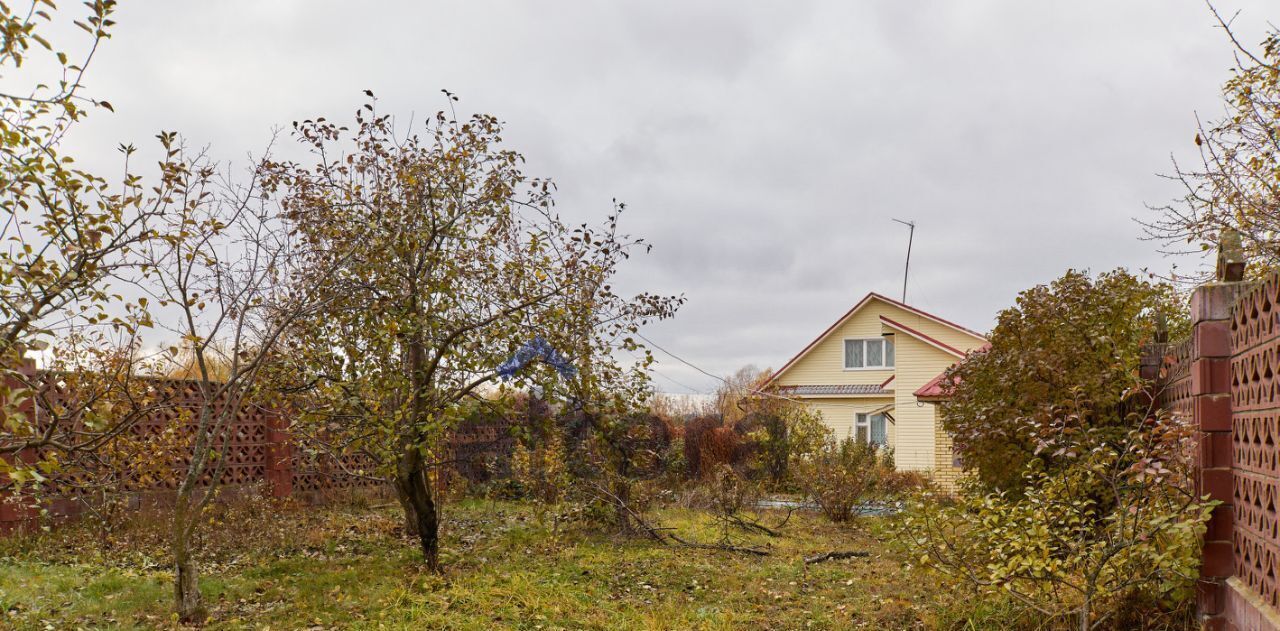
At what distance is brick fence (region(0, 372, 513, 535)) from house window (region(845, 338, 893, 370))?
1518 cm

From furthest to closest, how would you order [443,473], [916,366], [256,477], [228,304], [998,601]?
[916,366]
[443,473]
[256,477]
[228,304]
[998,601]

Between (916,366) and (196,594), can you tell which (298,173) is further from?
(916,366)

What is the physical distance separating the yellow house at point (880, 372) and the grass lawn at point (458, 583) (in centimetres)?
1412

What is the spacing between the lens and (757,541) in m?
10.4

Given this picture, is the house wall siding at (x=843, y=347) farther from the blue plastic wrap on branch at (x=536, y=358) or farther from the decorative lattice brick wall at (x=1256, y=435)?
the decorative lattice brick wall at (x=1256, y=435)

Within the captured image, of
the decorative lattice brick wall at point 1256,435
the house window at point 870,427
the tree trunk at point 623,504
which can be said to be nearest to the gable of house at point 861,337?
the house window at point 870,427

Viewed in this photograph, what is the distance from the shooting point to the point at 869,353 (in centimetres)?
2727

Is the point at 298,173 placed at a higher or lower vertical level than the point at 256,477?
higher

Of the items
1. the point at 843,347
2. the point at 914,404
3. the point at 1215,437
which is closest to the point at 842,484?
the point at 1215,437

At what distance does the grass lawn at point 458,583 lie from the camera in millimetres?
6418

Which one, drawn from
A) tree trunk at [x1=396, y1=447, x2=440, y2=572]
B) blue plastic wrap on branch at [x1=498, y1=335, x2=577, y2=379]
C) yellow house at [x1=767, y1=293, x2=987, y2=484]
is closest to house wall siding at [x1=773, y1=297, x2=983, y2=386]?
yellow house at [x1=767, y1=293, x2=987, y2=484]

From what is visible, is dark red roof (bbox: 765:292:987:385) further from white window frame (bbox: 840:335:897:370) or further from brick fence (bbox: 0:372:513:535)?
brick fence (bbox: 0:372:513:535)

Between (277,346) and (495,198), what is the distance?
2.46 m

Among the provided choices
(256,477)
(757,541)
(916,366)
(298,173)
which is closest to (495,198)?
(298,173)
